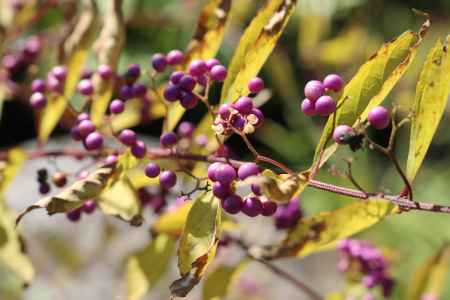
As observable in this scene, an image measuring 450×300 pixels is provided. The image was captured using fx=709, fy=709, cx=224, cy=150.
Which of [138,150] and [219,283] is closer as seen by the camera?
[138,150]

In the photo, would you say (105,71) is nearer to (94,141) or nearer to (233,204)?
(94,141)

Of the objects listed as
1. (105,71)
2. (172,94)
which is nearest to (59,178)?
(105,71)

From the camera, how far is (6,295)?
221 cm

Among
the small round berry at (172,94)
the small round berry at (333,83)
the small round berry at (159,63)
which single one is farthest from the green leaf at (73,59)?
the small round berry at (333,83)

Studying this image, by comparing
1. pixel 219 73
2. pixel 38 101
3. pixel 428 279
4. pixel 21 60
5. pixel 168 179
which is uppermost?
pixel 219 73

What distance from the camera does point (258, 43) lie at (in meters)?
0.94

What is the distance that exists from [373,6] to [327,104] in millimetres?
1926

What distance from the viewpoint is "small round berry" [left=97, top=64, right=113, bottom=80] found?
3.88 feet

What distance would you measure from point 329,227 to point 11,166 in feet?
1.78

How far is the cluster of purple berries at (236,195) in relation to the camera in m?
0.78

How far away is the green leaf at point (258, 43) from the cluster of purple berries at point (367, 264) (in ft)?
1.54

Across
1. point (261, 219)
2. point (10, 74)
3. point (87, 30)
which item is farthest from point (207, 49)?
point (261, 219)

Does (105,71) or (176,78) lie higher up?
(176,78)

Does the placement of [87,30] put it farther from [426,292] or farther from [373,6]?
[373,6]
